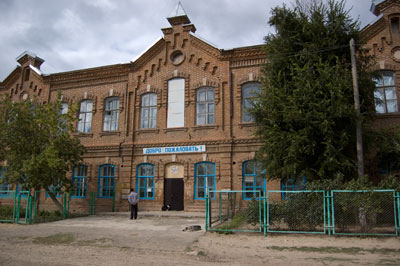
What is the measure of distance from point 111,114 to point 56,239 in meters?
10.5

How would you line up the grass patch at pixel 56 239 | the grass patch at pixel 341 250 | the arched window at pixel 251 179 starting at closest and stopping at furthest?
the grass patch at pixel 341 250, the grass patch at pixel 56 239, the arched window at pixel 251 179

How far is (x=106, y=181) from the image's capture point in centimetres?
1962

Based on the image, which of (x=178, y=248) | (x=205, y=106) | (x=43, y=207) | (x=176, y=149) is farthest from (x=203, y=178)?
(x=43, y=207)

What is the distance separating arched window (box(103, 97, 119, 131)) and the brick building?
0.06 metres

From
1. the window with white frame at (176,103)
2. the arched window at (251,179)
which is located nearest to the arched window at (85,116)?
the window with white frame at (176,103)

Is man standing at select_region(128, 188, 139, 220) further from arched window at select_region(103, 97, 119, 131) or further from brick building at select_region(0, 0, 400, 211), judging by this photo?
arched window at select_region(103, 97, 119, 131)

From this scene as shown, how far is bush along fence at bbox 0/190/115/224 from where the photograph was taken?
1540 cm

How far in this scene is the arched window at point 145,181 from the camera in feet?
60.8

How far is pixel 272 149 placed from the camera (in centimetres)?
1310

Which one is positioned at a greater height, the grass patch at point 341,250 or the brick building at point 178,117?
the brick building at point 178,117

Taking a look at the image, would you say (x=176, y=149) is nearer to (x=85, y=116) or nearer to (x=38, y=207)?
(x=85, y=116)

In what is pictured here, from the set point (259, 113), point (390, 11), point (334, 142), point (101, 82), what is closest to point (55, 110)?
point (101, 82)

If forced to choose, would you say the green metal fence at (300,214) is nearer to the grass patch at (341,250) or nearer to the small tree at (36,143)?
the grass patch at (341,250)

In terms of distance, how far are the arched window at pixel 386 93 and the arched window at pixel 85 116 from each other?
16.9m
